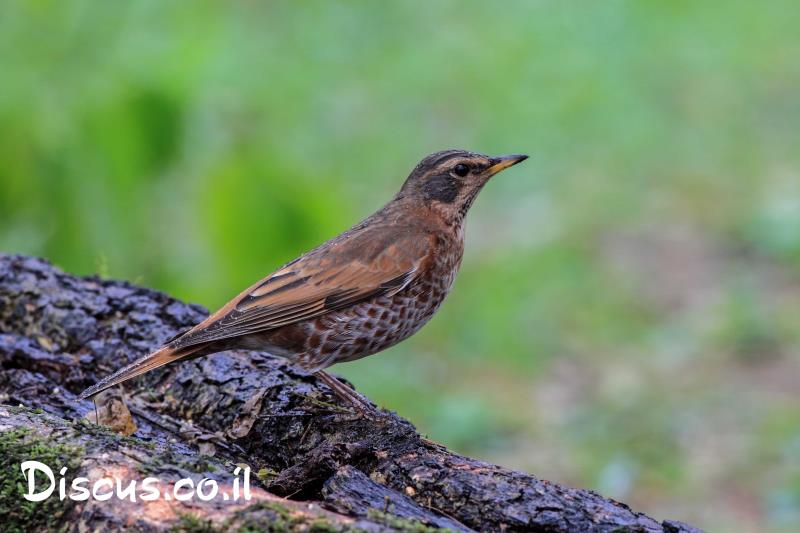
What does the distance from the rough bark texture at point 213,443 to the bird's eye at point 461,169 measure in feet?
4.36

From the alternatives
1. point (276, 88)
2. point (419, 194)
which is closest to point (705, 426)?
point (419, 194)

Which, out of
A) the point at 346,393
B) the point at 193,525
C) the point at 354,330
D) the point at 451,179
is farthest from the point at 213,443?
the point at 451,179

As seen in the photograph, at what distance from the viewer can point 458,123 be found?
43.5 ft

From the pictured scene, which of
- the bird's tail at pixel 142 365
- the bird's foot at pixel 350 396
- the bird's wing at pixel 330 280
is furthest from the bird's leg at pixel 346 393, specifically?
the bird's tail at pixel 142 365

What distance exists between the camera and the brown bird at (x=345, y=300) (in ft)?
17.7

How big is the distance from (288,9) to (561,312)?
294 inches

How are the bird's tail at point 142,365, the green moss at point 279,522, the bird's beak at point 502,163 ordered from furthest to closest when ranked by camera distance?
the bird's beak at point 502,163 < the bird's tail at point 142,365 < the green moss at point 279,522

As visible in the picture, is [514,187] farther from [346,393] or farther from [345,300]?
[346,393]

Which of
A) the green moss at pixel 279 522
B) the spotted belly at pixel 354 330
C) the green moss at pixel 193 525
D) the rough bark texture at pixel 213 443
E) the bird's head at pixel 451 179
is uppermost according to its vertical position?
the bird's head at pixel 451 179

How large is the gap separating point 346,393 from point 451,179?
139 centimetres

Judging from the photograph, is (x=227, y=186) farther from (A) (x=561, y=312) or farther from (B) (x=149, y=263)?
(A) (x=561, y=312)

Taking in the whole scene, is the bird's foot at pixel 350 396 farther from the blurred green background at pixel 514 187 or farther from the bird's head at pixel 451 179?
the blurred green background at pixel 514 187

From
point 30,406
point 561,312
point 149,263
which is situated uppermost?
point 561,312

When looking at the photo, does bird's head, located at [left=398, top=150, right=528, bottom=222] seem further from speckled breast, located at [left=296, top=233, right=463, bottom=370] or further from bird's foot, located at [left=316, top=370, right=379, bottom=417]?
bird's foot, located at [left=316, top=370, right=379, bottom=417]
